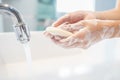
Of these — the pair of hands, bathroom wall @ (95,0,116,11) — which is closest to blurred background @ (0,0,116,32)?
bathroom wall @ (95,0,116,11)

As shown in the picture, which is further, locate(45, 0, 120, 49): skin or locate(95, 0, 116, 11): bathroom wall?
locate(95, 0, 116, 11): bathroom wall

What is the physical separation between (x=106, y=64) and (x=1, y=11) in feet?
1.68

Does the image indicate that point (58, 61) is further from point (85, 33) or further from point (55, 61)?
point (85, 33)

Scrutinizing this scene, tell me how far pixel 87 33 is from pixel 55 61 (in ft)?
1.08

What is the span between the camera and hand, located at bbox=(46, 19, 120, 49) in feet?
1.53

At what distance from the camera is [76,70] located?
0.73 metres

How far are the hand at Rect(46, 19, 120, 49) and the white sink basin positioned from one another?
222 mm

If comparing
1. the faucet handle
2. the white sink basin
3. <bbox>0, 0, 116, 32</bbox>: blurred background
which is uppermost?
the faucet handle

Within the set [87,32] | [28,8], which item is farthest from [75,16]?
[28,8]

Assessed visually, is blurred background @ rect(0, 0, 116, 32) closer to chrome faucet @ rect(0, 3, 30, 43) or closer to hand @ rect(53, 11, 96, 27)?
hand @ rect(53, 11, 96, 27)

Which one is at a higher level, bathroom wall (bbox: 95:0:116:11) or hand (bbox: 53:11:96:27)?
hand (bbox: 53:11:96:27)

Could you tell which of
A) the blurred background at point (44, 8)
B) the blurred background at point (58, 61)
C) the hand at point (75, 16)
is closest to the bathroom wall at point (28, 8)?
the blurred background at point (44, 8)

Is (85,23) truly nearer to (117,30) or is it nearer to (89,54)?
(117,30)

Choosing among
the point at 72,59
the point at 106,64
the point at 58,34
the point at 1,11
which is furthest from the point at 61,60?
the point at 1,11
